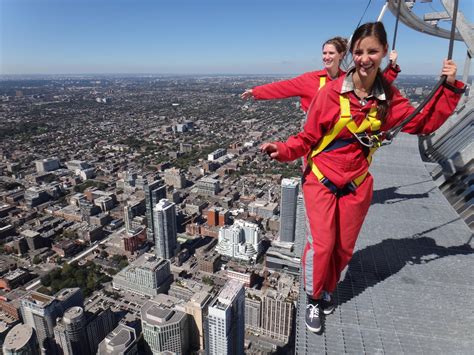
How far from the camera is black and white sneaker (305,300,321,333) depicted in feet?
5.14

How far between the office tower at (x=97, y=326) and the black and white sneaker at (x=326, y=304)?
30.2 feet

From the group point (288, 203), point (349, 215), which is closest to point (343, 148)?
point (349, 215)

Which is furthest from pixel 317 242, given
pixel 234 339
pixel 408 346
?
pixel 234 339

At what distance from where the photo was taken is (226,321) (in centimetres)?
748

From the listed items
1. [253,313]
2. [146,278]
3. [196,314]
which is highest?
[196,314]

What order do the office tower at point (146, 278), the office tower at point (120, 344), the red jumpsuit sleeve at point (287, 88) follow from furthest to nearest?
the office tower at point (146, 278), the office tower at point (120, 344), the red jumpsuit sleeve at point (287, 88)

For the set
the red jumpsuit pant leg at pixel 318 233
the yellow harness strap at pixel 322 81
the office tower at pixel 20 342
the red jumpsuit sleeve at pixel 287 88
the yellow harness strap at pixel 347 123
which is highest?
the yellow harness strap at pixel 322 81

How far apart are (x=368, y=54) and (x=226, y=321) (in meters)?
7.21

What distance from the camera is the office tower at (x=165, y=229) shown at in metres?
12.6

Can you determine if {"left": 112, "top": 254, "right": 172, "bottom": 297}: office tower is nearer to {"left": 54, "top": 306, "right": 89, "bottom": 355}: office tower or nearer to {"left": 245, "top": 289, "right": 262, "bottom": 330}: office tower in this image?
{"left": 54, "top": 306, "right": 89, "bottom": 355}: office tower

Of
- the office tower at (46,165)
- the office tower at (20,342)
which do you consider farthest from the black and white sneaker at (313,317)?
the office tower at (46,165)

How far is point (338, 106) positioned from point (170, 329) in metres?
8.41

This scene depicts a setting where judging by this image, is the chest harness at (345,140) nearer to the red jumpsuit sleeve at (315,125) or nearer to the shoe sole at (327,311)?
the red jumpsuit sleeve at (315,125)

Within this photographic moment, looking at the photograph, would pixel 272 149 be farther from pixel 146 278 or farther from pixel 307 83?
pixel 146 278
